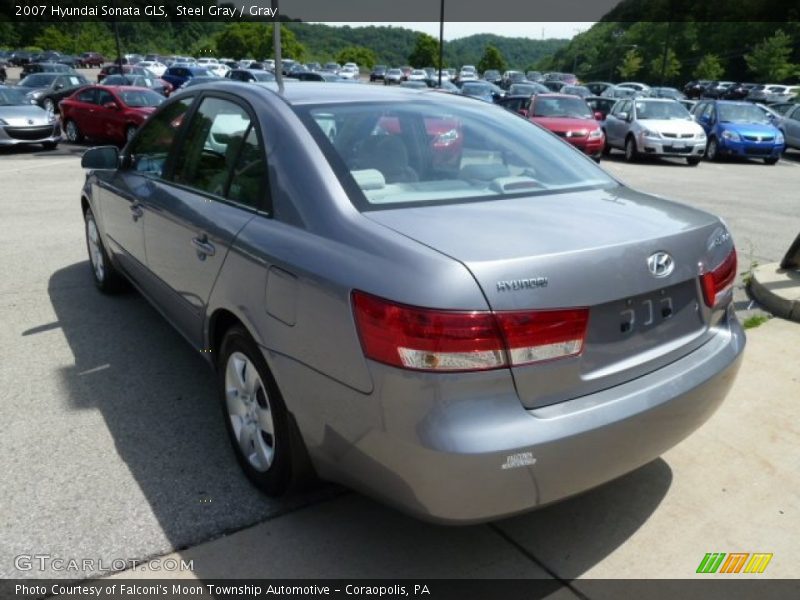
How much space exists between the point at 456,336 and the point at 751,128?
18231mm

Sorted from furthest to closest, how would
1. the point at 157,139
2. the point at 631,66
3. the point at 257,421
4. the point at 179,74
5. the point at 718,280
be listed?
1. the point at 631,66
2. the point at 179,74
3. the point at 157,139
4. the point at 257,421
5. the point at 718,280

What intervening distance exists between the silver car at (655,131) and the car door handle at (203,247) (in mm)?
Answer: 15548

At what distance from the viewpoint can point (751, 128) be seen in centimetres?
1755

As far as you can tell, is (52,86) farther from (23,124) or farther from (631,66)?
(631,66)

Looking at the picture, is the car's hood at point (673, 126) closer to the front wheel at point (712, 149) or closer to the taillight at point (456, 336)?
the front wheel at point (712, 149)

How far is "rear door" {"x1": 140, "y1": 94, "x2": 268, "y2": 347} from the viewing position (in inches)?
119

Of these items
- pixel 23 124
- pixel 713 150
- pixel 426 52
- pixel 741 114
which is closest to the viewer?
pixel 23 124

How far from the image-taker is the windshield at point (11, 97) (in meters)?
16.9

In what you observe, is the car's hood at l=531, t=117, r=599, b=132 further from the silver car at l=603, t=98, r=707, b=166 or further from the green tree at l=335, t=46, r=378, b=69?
the green tree at l=335, t=46, r=378, b=69

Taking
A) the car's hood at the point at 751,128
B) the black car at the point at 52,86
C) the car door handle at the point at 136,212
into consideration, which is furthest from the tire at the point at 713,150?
the black car at the point at 52,86

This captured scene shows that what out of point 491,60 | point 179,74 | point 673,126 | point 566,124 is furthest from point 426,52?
point 566,124

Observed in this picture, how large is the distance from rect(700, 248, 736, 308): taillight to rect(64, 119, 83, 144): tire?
1849 centimetres

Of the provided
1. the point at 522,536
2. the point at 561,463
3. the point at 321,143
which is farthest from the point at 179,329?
the point at 561,463

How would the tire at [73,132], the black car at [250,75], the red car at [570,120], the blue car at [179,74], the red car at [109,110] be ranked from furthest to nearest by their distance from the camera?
the blue car at [179,74]
the black car at [250,75]
the tire at [73,132]
the red car at [109,110]
the red car at [570,120]
